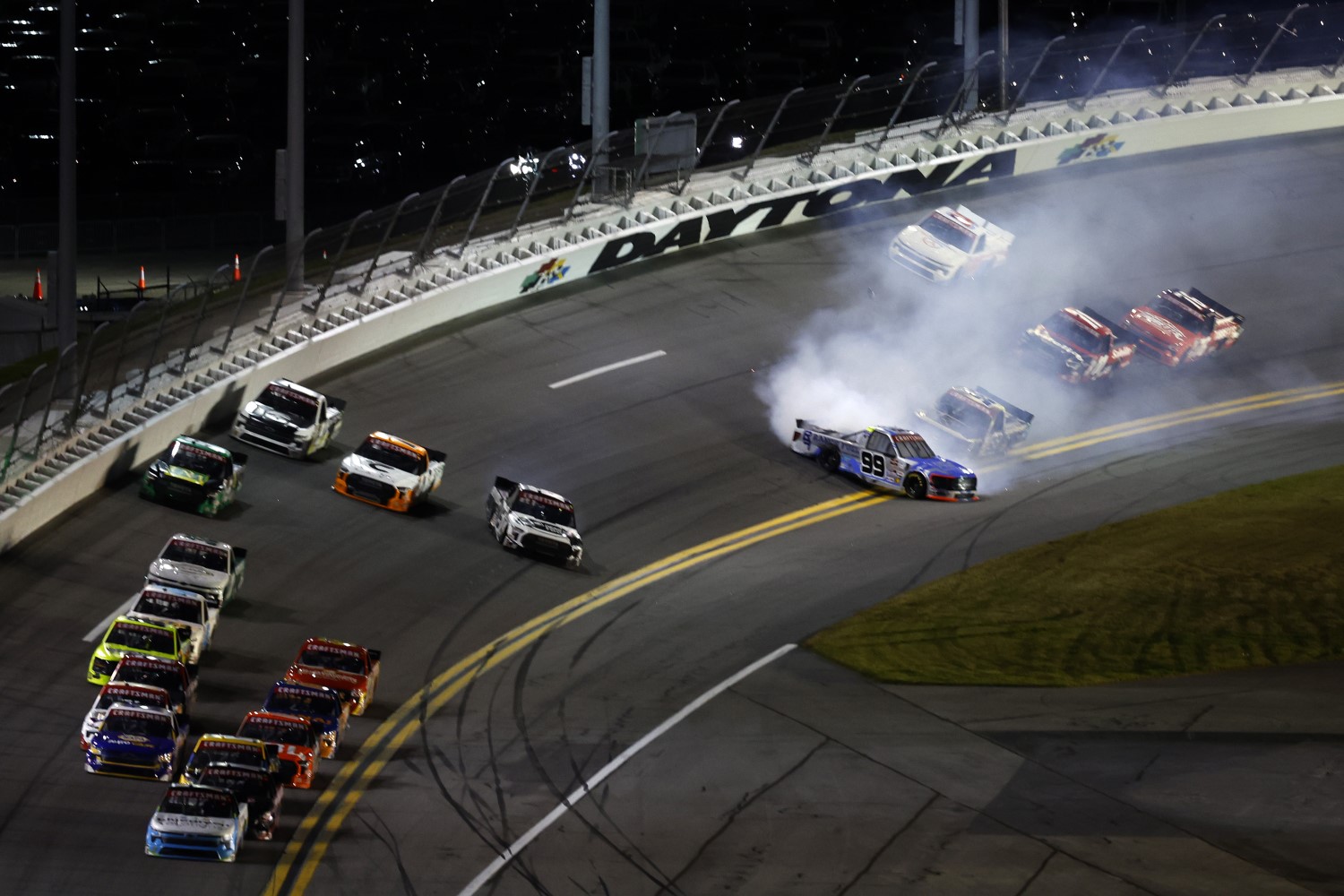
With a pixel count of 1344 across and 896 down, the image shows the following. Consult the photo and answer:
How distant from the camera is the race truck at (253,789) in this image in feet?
72.0

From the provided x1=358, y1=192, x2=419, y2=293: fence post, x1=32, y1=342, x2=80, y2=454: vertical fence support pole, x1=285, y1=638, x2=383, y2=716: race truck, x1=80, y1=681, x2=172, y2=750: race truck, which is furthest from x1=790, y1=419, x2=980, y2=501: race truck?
x1=80, y1=681, x2=172, y2=750: race truck

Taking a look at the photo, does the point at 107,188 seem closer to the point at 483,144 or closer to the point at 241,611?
the point at 483,144

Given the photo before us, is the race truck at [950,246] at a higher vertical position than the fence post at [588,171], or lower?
lower

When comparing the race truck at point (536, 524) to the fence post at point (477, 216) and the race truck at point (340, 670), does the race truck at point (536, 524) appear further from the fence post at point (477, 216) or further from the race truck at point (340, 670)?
the fence post at point (477, 216)

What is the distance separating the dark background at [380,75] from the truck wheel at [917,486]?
32.8 m

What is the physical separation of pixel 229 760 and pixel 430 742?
10.5ft

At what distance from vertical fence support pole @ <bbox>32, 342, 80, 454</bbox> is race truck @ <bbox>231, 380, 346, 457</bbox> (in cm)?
330

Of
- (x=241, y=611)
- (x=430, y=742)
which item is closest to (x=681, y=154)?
(x=241, y=611)

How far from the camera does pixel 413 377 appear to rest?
3844 centimetres

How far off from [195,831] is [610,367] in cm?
1940

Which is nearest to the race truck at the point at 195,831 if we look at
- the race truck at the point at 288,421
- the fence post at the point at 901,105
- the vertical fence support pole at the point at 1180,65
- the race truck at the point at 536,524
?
the race truck at the point at 536,524

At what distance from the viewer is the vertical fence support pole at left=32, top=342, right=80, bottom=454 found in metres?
32.2

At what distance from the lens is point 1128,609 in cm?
3005

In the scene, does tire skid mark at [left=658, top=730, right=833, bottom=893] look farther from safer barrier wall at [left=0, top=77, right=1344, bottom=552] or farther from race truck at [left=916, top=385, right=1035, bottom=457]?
safer barrier wall at [left=0, top=77, right=1344, bottom=552]
